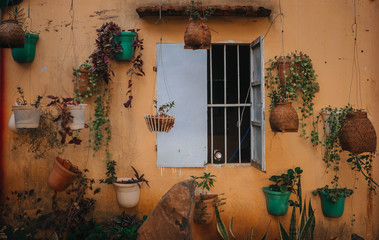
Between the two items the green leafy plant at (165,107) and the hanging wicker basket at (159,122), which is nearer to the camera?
the hanging wicker basket at (159,122)

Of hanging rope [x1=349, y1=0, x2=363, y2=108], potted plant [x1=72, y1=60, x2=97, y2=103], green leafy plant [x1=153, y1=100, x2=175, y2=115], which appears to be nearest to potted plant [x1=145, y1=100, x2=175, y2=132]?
green leafy plant [x1=153, y1=100, x2=175, y2=115]

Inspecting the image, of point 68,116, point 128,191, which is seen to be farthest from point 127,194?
point 68,116

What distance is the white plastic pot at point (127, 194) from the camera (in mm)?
3818

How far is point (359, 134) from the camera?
Answer: 3363 mm

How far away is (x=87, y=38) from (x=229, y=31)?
6.35 feet

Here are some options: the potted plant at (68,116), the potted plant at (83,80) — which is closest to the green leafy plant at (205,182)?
the potted plant at (68,116)

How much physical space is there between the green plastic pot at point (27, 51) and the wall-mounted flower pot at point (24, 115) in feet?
2.74

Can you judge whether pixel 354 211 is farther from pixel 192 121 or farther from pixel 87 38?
pixel 87 38

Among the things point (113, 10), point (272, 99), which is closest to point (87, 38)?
point (113, 10)

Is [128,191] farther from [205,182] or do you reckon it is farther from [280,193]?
[280,193]

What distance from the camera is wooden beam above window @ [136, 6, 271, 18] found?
381 centimetres

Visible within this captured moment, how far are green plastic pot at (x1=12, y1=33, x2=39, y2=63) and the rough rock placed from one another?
2.87 m

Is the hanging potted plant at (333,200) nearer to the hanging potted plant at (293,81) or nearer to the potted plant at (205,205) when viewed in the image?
the hanging potted plant at (293,81)

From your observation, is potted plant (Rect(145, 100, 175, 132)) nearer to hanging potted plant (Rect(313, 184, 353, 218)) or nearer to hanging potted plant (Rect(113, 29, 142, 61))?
hanging potted plant (Rect(113, 29, 142, 61))
